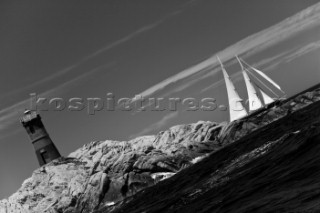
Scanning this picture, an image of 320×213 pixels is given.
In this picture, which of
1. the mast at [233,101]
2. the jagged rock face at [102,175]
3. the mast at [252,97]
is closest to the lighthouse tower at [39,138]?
the jagged rock face at [102,175]

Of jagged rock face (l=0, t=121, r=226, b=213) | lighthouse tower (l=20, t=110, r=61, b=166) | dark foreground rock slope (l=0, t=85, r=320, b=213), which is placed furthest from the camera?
lighthouse tower (l=20, t=110, r=61, b=166)

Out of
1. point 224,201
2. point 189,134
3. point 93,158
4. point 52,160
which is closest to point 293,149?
point 224,201

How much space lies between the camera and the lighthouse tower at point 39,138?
Answer: 126m

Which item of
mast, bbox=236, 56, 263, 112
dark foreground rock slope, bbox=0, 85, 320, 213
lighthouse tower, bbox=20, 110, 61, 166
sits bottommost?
dark foreground rock slope, bbox=0, 85, 320, 213

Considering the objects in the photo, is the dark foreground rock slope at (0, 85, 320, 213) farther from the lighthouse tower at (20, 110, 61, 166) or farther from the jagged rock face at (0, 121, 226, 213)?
the lighthouse tower at (20, 110, 61, 166)

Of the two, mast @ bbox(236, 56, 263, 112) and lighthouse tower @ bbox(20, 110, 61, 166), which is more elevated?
lighthouse tower @ bbox(20, 110, 61, 166)

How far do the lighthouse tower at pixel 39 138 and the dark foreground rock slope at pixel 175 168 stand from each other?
2871 mm

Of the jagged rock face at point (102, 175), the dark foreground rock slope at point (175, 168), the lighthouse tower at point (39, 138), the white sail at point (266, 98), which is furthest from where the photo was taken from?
the white sail at point (266, 98)

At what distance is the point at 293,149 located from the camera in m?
35.4

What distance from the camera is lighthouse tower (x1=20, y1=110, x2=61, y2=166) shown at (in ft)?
413

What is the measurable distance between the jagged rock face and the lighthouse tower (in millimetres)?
2829

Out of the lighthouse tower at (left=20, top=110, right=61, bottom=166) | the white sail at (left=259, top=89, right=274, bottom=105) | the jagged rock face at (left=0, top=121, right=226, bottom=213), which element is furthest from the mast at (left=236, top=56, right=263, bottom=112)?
the lighthouse tower at (left=20, top=110, right=61, bottom=166)

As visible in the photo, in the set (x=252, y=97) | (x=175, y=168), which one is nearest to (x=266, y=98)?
(x=252, y=97)

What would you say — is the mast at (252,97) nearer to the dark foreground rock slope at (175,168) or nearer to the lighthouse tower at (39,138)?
the dark foreground rock slope at (175,168)
